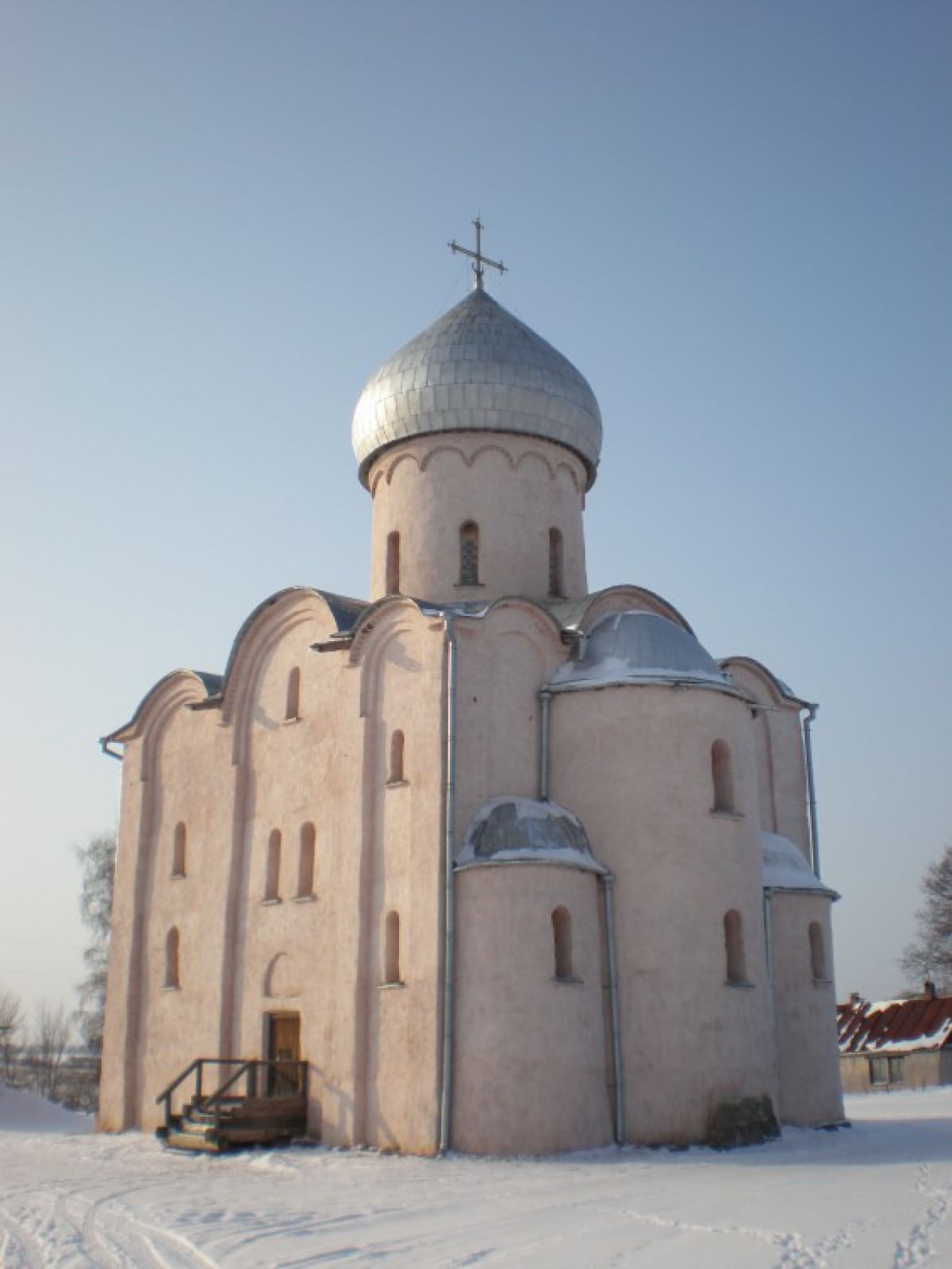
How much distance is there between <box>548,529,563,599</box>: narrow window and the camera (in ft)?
65.4

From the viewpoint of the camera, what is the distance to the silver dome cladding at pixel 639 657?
16797mm

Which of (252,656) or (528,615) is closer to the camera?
(528,615)

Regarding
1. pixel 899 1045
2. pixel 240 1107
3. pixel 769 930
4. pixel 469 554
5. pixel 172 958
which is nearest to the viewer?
pixel 240 1107

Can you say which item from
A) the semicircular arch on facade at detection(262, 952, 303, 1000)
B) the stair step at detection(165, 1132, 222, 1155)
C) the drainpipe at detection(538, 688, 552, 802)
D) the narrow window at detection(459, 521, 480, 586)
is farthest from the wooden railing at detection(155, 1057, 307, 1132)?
the narrow window at detection(459, 521, 480, 586)

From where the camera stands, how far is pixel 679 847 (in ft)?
52.8

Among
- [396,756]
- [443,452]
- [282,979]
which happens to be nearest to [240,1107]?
[282,979]

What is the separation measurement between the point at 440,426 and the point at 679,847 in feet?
25.1

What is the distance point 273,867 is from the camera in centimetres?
1806

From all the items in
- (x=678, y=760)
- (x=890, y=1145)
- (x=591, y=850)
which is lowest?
(x=890, y=1145)

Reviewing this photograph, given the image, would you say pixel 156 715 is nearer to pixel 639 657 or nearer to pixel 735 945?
pixel 639 657

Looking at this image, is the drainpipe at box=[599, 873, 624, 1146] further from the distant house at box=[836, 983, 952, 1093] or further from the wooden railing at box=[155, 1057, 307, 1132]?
the distant house at box=[836, 983, 952, 1093]

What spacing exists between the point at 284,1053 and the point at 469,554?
7713mm

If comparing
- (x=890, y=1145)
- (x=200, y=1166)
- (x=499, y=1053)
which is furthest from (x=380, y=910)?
(x=890, y=1145)

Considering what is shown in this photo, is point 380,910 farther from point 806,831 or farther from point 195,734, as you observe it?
point 806,831
